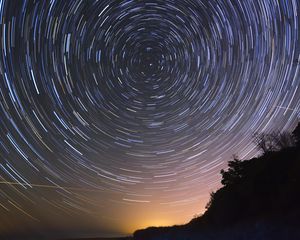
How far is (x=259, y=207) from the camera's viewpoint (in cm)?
1736

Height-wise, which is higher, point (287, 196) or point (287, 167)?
point (287, 167)

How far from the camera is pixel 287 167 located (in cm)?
1809

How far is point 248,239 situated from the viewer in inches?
597

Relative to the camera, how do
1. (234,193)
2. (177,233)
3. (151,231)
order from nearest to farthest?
(234,193), (177,233), (151,231)

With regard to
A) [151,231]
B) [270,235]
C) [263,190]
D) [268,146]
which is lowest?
[270,235]

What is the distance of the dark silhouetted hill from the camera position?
48.7ft

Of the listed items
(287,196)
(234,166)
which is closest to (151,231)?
(234,166)

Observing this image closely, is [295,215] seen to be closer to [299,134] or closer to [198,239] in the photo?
[198,239]

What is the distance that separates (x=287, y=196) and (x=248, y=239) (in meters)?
2.72

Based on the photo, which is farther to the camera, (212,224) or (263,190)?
(212,224)

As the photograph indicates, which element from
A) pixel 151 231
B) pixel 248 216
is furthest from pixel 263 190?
pixel 151 231

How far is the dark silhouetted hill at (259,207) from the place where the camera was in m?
14.8

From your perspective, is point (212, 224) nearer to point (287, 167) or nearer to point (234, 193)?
point (234, 193)

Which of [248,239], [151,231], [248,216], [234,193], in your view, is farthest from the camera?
[151,231]
